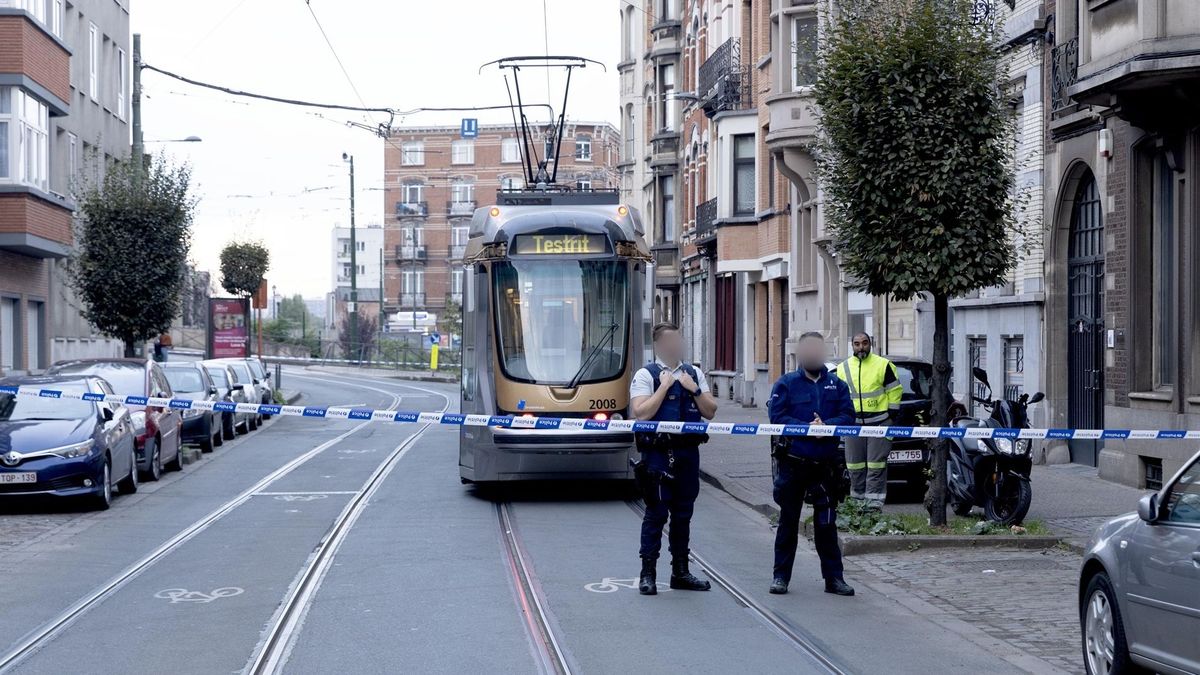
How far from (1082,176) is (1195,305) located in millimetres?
4197

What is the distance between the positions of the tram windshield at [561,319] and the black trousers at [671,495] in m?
6.01

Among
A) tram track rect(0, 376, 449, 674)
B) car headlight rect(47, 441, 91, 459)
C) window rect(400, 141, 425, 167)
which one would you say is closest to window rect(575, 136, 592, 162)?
window rect(400, 141, 425, 167)

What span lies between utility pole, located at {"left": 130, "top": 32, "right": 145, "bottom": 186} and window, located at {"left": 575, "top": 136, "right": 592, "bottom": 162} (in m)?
65.4

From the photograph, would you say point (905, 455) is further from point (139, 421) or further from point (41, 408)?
point (139, 421)

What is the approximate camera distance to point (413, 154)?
3930 inches

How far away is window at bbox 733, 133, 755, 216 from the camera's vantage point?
39188 mm

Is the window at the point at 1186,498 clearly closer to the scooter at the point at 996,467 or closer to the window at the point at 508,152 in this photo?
the scooter at the point at 996,467

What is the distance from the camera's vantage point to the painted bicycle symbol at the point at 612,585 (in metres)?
10.9

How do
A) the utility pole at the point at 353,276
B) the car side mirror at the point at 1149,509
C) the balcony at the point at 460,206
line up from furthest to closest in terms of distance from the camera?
the balcony at the point at 460,206 → the utility pole at the point at 353,276 → the car side mirror at the point at 1149,509

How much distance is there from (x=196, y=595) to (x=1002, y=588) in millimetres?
5892

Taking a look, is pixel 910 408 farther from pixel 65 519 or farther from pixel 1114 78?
pixel 65 519

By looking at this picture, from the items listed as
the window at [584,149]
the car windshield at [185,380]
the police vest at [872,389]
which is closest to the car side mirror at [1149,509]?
the police vest at [872,389]

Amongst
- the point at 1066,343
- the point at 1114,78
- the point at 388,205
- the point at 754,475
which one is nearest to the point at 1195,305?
the point at 1114,78

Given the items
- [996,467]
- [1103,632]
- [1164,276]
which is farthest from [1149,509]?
[1164,276]
